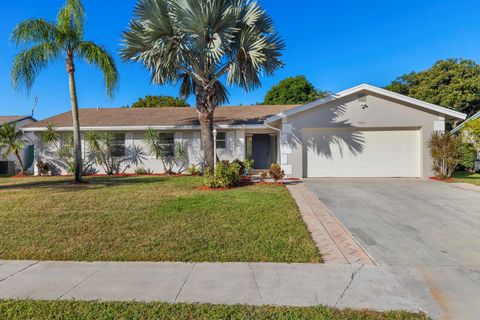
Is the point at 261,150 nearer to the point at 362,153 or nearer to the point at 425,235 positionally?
the point at 362,153

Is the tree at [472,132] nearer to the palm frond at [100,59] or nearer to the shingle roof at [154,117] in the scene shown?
the shingle roof at [154,117]

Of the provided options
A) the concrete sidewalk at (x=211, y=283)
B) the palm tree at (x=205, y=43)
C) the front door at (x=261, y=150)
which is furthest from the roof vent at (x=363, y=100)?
the concrete sidewalk at (x=211, y=283)

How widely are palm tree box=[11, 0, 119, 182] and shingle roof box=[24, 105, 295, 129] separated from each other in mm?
3865

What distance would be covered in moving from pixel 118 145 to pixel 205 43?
8.12 metres

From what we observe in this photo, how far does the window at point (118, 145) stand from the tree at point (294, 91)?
20.0 metres

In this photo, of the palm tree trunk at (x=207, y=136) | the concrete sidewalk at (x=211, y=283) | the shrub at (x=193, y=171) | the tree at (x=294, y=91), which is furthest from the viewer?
the tree at (x=294, y=91)

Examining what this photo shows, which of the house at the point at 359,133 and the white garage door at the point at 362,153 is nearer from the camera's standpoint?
the house at the point at 359,133

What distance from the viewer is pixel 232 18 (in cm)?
987

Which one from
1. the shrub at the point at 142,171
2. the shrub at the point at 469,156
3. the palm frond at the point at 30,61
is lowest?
the shrub at the point at 142,171

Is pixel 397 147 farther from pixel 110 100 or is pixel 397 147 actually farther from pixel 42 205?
pixel 42 205

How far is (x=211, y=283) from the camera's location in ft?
10.4

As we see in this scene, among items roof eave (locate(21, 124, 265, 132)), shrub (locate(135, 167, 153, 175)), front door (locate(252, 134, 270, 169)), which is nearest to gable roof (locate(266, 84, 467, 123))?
roof eave (locate(21, 124, 265, 132))

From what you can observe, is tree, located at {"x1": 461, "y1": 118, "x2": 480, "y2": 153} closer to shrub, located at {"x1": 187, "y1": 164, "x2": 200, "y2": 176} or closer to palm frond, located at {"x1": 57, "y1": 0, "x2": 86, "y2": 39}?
shrub, located at {"x1": 187, "y1": 164, "x2": 200, "y2": 176}

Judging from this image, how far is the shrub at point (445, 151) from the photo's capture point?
1107cm
